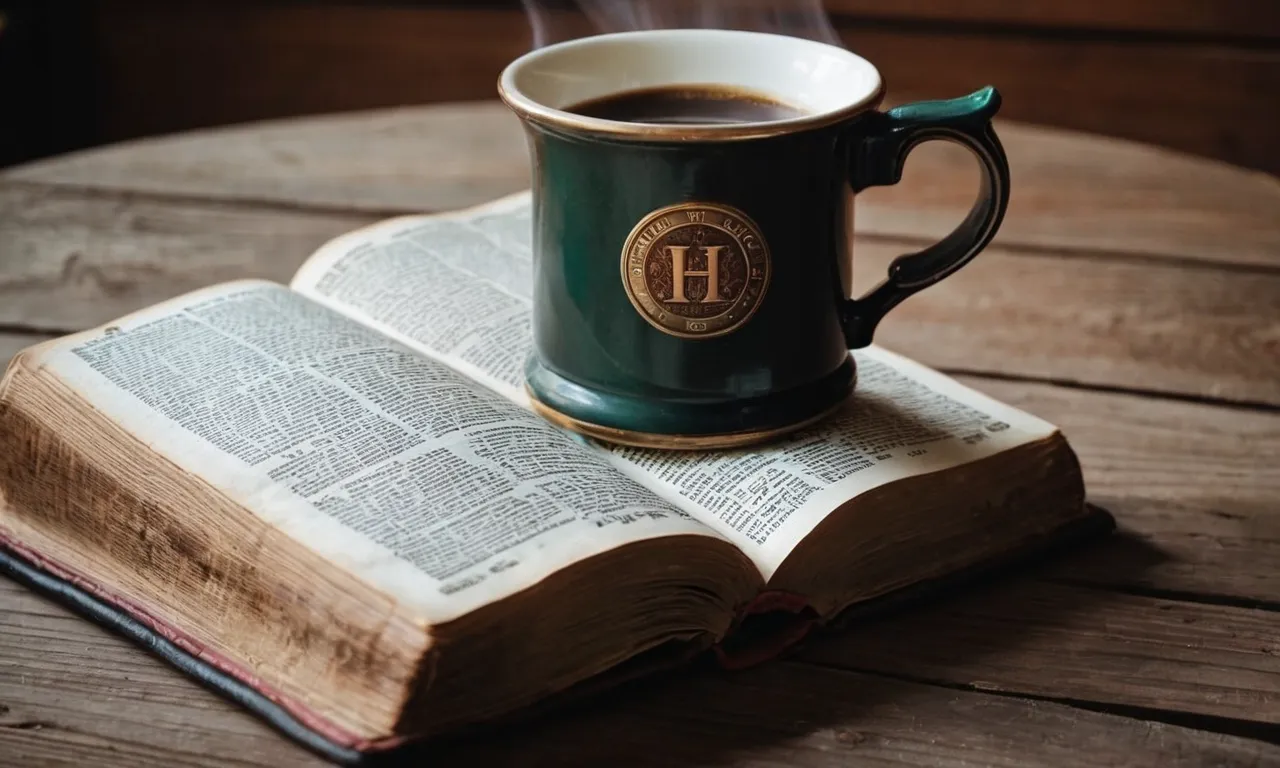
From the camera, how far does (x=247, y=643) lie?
1.91 feet

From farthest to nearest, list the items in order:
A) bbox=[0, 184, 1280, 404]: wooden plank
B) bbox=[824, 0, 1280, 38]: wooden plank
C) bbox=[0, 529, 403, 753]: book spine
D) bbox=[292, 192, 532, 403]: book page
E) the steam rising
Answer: the steam rising
bbox=[824, 0, 1280, 38]: wooden plank
bbox=[0, 184, 1280, 404]: wooden plank
bbox=[292, 192, 532, 403]: book page
bbox=[0, 529, 403, 753]: book spine

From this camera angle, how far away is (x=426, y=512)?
1.92 feet

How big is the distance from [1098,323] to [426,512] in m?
0.55

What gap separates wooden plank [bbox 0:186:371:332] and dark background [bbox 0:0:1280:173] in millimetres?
975

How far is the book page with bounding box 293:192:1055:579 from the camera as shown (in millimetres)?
638

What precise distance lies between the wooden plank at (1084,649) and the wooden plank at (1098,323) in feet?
0.84

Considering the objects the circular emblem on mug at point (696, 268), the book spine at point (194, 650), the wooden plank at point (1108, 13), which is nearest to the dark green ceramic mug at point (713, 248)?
the circular emblem on mug at point (696, 268)

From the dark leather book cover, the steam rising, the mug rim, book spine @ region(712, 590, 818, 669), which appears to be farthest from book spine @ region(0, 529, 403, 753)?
the steam rising

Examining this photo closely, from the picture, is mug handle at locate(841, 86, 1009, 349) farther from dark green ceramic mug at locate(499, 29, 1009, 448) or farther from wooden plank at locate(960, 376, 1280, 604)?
wooden plank at locate(960, 376, 1280, 604)

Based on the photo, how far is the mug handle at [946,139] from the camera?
25.7 inches

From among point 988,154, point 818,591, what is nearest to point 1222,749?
point 818,591

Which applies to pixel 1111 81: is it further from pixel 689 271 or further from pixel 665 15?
pixel 689 271

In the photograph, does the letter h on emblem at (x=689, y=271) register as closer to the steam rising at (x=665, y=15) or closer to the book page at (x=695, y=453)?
the book page at (x=695, y=453)

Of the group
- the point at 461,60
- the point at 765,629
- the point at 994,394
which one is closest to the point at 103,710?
the point at 765,629
